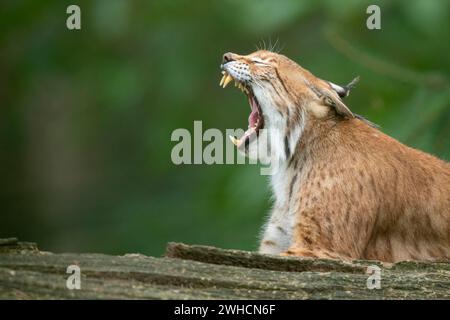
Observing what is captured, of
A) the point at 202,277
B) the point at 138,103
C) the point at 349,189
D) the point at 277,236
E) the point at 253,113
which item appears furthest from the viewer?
the point at 138,103

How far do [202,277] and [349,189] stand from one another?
6.04 feet

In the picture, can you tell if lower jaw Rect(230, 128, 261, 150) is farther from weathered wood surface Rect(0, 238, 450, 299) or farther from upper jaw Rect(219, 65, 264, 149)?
weathered wood surface Rect(0, 238, 450, 299)

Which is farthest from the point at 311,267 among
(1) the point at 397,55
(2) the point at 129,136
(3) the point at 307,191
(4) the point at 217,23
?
(2) the point at 129,136

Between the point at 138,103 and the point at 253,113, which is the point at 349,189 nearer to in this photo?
the point at 253,113

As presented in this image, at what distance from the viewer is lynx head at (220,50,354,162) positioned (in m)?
10.2

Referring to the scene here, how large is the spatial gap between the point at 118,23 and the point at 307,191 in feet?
31.7

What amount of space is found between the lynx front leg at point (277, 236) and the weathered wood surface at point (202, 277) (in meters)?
1.16

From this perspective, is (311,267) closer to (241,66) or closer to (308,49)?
(241,66)

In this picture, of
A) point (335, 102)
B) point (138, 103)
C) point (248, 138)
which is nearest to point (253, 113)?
point (248, 138)

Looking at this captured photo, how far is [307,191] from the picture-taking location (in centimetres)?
981

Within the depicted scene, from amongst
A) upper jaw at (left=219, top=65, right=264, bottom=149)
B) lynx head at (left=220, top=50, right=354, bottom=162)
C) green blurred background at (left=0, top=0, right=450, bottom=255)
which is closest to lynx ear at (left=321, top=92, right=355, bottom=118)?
lynx head at (left=220, top=50, right=354, bottom=162)

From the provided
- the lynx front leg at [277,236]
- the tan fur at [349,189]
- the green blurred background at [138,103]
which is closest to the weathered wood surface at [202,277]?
the tan fur at [349,189]

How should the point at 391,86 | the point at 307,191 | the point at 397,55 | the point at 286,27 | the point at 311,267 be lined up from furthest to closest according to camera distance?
1. the point at 286,27
2. the point at 397,55
3. the point at 391,86
4. the point at 307,191
5. the point at 311,267

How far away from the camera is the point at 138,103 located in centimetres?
2453
